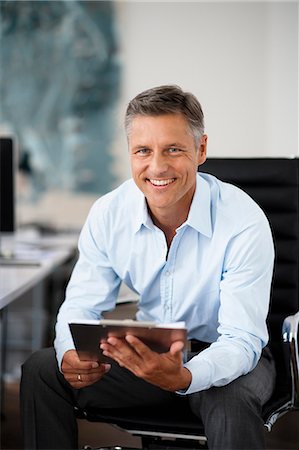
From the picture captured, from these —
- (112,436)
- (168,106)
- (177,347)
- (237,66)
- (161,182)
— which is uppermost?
(237,66)

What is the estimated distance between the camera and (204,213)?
1989 millimetres

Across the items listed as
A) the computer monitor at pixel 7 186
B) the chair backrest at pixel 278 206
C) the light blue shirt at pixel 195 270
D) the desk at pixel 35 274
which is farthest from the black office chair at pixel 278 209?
the computer monitor at pixel 7 186

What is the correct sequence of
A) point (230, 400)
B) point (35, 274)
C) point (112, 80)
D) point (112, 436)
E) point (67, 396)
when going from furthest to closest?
point (112, 80) → point (112, 436) → point (35, 274) → point (67, 396) → point (230, 400)

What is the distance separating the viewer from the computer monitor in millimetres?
3350

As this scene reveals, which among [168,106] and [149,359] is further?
[168,106]

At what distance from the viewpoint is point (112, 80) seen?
462cm

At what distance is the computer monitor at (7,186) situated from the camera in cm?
Result: 335

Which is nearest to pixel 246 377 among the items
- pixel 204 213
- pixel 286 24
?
pixel 204 213

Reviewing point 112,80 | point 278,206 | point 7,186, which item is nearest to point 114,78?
point 112,80

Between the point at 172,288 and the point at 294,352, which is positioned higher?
the point at 172,288

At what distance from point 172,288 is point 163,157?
0.36m

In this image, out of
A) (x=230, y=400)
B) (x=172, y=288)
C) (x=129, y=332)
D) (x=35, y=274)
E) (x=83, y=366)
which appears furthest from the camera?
(x=35, y=274)

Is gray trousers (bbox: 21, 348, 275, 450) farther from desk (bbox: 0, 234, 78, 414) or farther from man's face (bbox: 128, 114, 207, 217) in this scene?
man's face (bbox: 128, 114, 207, 217)

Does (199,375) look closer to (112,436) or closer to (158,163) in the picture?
(158,163)
